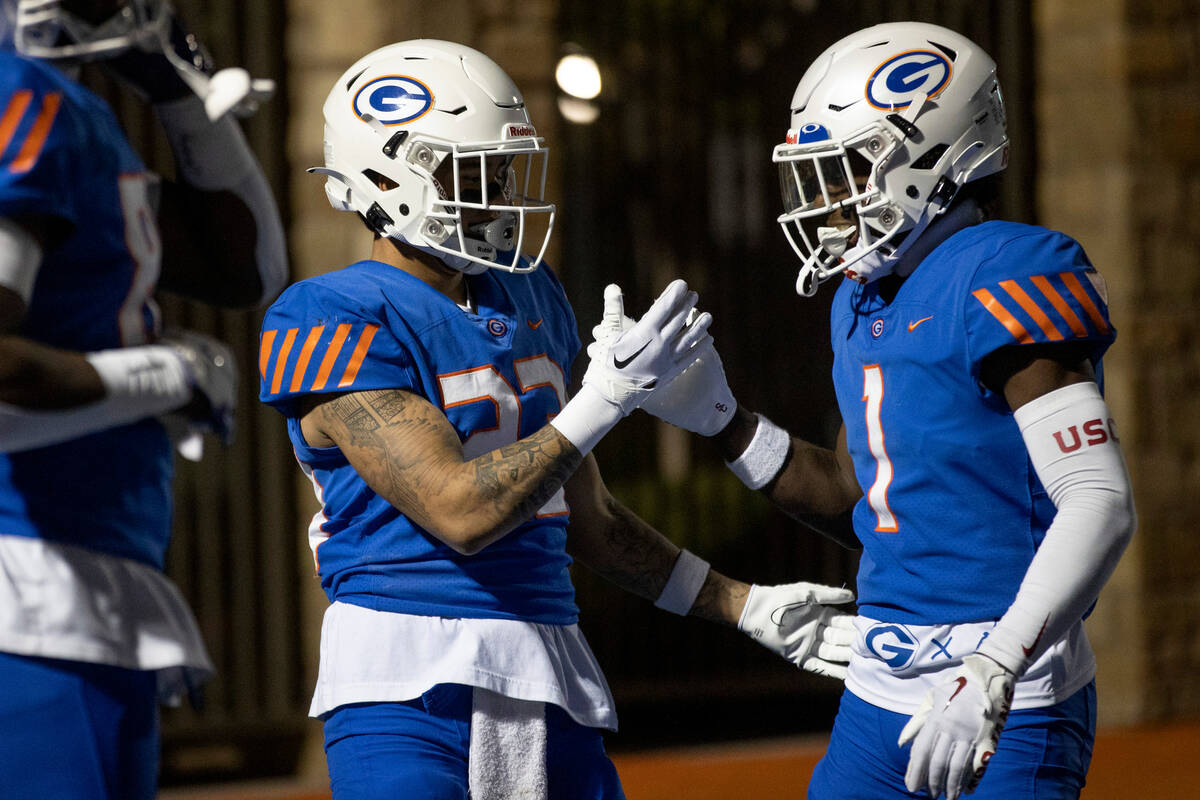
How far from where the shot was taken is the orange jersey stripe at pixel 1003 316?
198 cm

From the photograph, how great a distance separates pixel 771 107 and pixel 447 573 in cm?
356

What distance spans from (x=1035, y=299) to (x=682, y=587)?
875 millimetres

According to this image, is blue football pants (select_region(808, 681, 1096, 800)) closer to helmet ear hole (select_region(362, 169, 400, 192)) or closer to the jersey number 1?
the jersey number 1

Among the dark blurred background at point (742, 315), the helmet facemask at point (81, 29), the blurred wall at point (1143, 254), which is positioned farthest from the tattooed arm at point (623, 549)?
the blurred wall at point (1143, 254)

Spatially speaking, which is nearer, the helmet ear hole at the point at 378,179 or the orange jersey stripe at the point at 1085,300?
the orange jersey stripe at the point at 1085,300

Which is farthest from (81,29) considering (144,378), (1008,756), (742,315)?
(742,315)

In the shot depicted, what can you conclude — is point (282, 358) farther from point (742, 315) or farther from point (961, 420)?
point (742, 315)

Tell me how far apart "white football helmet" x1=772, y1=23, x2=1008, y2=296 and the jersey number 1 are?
0.61 feet

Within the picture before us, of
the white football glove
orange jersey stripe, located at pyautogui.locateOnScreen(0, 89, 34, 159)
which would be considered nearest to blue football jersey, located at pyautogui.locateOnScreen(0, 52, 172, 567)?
orange jersey stripe, located at pyautogui.locateOnScreen(0, 89, 34, 159)

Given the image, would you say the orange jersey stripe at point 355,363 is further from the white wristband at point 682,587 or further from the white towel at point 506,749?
the white wristband at point 682,587

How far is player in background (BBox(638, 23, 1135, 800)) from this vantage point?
1943 millimetres

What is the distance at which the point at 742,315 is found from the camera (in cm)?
535

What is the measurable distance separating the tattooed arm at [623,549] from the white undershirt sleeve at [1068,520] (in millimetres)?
701

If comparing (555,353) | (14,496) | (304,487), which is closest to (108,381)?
(14,496)
